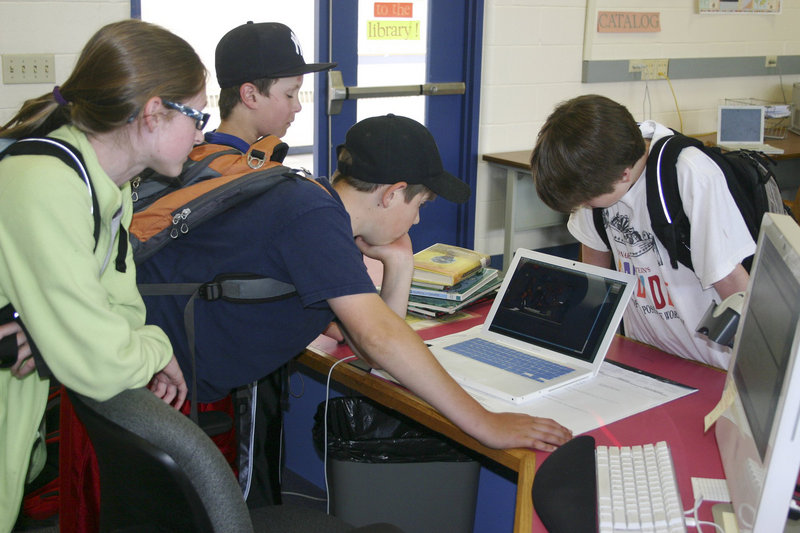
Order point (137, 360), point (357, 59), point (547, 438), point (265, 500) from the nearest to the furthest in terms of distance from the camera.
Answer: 1. point (137, 360)
2. point (547, 438)
3. point (265, 500)
4. point (357, 59)

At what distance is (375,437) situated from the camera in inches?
78.4

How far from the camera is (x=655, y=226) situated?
179 centimetres

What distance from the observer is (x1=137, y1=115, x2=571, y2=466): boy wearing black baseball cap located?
1420 mm

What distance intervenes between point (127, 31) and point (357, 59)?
251 cm

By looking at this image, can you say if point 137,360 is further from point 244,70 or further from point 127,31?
point 244,70

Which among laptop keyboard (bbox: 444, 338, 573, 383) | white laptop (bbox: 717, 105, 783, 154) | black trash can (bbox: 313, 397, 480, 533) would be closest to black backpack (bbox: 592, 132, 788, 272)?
laptop keyboard (bbox: 444, 338, 573, 383)

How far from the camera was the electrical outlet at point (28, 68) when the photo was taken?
112 inches

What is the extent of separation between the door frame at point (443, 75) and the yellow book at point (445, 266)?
1.55 meters

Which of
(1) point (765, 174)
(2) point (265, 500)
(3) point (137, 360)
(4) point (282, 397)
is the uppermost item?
(1) point (765, 174)

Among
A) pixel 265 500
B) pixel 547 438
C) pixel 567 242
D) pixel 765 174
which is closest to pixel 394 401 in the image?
pixel 547 438

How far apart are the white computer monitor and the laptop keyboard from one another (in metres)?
0.46

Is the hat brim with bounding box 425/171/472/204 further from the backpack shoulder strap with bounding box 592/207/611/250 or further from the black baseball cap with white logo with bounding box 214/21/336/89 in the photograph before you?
the black baseball cap with white logo with bounding box 214/21/336/89

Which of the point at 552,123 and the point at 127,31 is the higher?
the point at 127,31

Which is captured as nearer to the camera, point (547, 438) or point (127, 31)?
point (127, 31)
